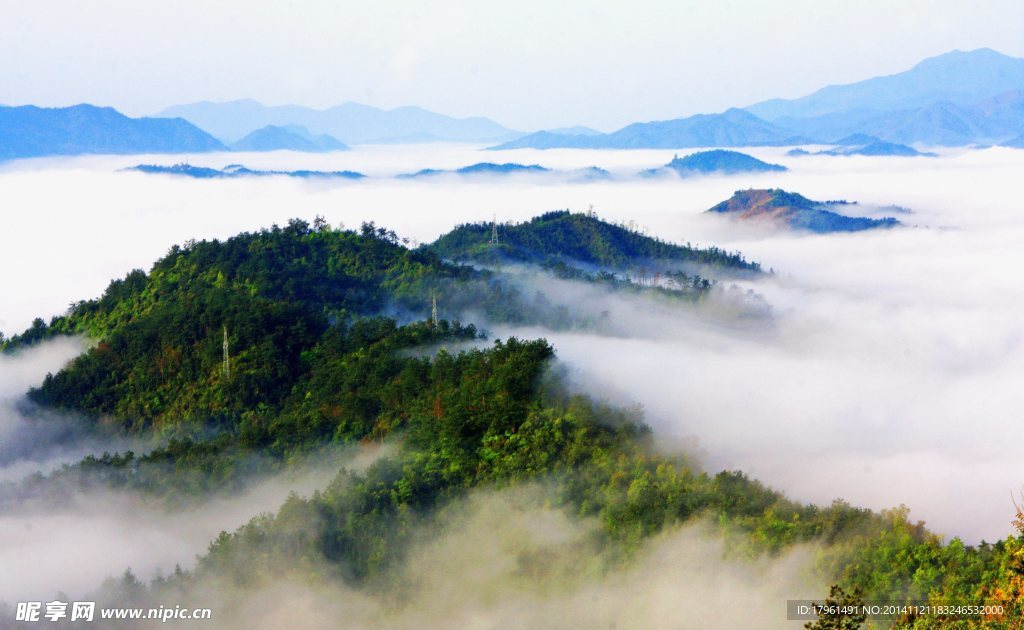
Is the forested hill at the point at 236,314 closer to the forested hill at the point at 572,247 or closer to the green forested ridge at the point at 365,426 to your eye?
the green forested ridge at the point at 365,426

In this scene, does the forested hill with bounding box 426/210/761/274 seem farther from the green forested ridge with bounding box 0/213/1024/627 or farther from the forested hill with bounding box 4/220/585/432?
the green forested ridge with bounding box 0/213/1024/627

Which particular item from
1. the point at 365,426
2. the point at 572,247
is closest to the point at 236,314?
the point at 365,426

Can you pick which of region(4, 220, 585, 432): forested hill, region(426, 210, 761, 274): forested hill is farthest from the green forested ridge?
region(426, 210, 761, 274): forested hill

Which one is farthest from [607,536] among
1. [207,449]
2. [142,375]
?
[142,375]

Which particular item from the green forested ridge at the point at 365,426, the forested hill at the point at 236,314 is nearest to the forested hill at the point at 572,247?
the forested hill at the point at 236,314

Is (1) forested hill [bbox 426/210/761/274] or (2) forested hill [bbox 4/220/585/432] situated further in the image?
(1) forested hill [bbox 426/210/761/274]
